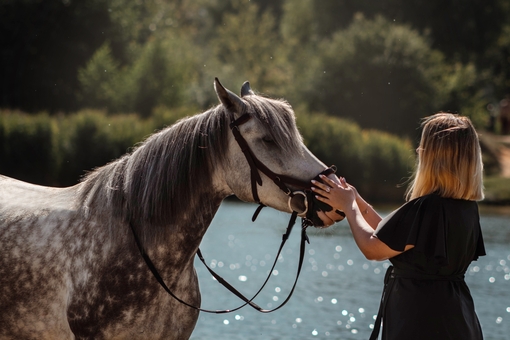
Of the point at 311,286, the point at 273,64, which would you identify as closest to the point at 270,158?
the point at 311,286

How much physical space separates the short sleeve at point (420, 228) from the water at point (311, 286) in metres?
0.62

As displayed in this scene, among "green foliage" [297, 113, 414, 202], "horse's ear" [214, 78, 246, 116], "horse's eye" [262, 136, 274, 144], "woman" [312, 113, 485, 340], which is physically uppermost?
"horse's ear" [214, 78, 246, 116]

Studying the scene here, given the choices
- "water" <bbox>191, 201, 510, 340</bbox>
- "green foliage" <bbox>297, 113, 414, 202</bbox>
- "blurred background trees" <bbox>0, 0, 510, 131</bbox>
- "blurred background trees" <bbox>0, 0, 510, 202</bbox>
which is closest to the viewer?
"water" <bbox>191, 201, 510, 340</bbox>

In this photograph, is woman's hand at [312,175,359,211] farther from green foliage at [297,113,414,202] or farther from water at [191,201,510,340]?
green foliage at [297,113,414,202]

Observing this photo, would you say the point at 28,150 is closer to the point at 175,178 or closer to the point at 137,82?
the point at 137,82

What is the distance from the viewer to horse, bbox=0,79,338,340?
3.48 metres

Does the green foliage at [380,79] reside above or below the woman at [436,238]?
below

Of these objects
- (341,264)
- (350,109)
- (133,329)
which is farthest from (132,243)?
(350,109)

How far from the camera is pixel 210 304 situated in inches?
371

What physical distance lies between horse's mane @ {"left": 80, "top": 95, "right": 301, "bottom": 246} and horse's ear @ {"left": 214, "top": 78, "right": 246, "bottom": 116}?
0.13 feet

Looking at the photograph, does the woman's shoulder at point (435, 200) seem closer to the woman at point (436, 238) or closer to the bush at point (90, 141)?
the woman at point (436, 238)

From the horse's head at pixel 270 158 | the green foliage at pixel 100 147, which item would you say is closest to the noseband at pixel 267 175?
the horse's head at pixel 270 158

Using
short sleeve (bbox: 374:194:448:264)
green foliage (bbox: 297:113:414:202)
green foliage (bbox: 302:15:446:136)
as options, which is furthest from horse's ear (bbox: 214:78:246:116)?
green foliage (bbox: 302:15:446:136)

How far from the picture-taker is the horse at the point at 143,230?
3479 millimetres
